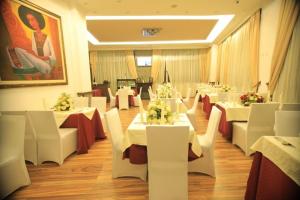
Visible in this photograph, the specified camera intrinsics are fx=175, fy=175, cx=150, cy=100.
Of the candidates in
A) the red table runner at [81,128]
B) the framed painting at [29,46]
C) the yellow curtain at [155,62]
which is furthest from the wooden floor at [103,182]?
the yellow curtain at [155,62]

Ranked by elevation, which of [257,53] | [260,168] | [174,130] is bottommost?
[260,168]

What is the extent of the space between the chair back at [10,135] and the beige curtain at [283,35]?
510cm

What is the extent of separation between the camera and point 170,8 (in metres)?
5.03

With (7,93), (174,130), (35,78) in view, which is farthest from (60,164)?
(174,130)

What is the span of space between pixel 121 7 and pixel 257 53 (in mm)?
4196

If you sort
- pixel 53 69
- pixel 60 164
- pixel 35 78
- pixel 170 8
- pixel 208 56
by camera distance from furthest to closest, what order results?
pixel 208 56
pixel 170 8
pixel 53 69
pixel 35 78
pixel 60 164

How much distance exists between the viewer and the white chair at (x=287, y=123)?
195 centimetres

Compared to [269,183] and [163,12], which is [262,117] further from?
[163,12]

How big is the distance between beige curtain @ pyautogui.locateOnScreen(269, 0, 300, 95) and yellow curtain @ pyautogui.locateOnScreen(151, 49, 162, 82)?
7.49m

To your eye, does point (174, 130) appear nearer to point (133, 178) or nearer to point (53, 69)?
point (133, 178)

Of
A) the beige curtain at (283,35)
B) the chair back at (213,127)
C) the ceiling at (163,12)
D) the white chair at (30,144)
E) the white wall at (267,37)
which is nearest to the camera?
the chair back at (213,127)

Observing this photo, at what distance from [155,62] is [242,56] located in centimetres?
572

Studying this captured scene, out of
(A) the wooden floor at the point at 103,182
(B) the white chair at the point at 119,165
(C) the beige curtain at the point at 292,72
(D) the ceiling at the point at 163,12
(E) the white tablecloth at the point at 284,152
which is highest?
(D) the ceiling at the point at 163,12

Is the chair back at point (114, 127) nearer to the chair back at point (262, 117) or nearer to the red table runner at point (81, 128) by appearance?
the red table runner at point (81, 128)
